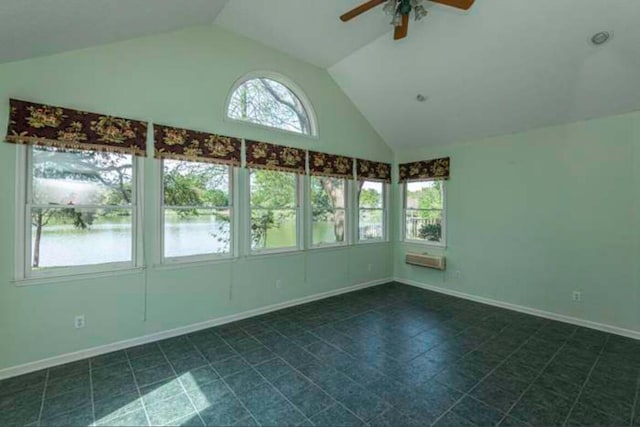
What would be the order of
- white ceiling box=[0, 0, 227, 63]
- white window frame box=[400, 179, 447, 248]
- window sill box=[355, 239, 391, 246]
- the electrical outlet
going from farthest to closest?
window sill box=[355, 239, 391, 246] < white window frame box=[400, 179, 447, 248] < the electrical outlet < white ceiling box=[0, 0, 227, 63]

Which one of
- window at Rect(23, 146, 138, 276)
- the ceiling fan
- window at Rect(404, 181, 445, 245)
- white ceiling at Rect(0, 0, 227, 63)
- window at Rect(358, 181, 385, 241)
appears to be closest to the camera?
white ceiling at Rect(0, 0, 227, 63)

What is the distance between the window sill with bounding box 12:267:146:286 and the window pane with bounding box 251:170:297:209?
1.64 meters

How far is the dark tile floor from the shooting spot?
82.2 inches

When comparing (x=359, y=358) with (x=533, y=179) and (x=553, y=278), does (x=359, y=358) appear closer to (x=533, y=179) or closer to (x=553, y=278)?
(x=553, y=278)

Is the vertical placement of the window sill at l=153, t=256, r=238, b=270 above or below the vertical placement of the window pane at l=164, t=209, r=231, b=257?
below

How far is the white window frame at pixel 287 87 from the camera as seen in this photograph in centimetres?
385

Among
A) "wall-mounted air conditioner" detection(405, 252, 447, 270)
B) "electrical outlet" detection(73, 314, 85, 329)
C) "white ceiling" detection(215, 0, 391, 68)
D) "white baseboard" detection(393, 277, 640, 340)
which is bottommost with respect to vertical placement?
"white baseboard" detection(393, 277, 640, 340)

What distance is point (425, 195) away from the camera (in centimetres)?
559

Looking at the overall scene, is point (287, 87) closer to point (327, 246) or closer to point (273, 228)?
point (273, 228)

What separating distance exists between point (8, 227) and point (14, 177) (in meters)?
0.45

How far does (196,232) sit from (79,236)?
1120 mm

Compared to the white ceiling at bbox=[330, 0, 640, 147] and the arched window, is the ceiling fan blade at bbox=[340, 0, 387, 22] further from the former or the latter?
the arched window

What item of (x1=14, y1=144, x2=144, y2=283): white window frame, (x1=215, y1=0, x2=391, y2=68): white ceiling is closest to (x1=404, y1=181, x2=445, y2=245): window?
(x1=215, y1=0, x2=391, y2=68): white ceiling

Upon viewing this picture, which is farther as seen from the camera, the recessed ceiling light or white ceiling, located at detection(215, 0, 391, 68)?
white ceiling, located at detection(215, 0, 391, 68)
